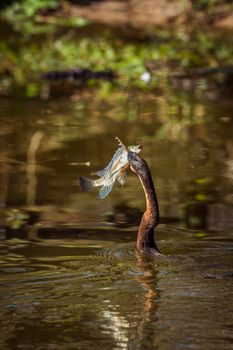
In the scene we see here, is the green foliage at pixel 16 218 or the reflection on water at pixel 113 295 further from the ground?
the green foliage at pixel 16 218

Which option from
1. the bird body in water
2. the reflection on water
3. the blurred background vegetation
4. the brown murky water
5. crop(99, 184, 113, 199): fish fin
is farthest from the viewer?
the blurred background vegetation

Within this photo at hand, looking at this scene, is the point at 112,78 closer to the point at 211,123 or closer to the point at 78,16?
the point at 211,123

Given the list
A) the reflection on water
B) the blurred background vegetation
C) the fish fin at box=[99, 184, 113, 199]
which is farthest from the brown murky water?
the blurred background vegetation

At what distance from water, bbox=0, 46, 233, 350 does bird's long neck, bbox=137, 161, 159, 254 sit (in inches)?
3.5

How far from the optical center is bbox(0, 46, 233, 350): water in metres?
5.22

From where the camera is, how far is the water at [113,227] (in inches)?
205

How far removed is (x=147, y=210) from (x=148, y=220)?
60mm

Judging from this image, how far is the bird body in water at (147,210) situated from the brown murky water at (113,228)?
0.29 feet

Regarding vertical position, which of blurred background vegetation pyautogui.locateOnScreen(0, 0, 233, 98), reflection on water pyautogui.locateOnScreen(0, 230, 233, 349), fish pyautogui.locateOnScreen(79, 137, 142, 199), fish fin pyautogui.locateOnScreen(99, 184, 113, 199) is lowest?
reflection on water pyautogui.locateOnScreen(0, 230, 233, 349)

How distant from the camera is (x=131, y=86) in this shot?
12.5 m

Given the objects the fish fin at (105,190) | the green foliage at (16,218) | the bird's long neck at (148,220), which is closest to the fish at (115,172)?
the fish fin at (105,190)

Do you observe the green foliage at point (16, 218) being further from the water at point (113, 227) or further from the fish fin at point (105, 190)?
the fish fin at point (105, 190)

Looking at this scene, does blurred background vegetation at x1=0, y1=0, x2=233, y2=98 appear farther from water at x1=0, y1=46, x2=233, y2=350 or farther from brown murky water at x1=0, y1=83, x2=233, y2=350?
brown murky water at x1=0, y1=83, x2=233, y2=350

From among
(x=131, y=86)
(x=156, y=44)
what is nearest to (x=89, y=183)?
(x=131, y=86)
